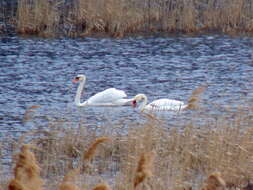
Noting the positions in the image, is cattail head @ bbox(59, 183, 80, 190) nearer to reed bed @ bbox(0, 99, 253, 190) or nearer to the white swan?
reed bed @ bbox(0, 99, 253, 190)

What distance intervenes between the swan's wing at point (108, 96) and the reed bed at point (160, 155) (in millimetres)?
3311

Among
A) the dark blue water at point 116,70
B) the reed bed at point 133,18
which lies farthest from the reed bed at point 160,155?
the reed bed at point 133,18

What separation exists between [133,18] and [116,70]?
3.08 meters

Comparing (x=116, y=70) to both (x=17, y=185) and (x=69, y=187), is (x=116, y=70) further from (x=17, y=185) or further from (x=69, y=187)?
(x=17, y=185)

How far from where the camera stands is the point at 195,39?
1548 cm

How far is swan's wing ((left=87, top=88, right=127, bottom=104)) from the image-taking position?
1044cm

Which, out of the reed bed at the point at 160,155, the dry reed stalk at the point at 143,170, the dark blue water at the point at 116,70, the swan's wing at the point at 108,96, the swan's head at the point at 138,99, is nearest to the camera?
the dry reed stalk at the point at 143,170

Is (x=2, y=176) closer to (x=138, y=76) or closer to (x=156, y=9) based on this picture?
(x=138, y=76)

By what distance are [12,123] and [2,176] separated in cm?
337

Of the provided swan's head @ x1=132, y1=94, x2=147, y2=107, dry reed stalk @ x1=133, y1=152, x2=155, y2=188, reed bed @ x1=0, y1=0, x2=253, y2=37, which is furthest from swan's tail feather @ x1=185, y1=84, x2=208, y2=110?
reed bed @ x1=0, y1=0, x2=253, y2=37

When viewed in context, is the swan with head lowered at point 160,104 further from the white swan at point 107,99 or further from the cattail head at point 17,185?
the cattail head at point 17,185

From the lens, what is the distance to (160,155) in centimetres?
601

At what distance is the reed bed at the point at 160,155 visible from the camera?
5.29 meters

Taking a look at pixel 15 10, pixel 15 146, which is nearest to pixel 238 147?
pixel 15 146
